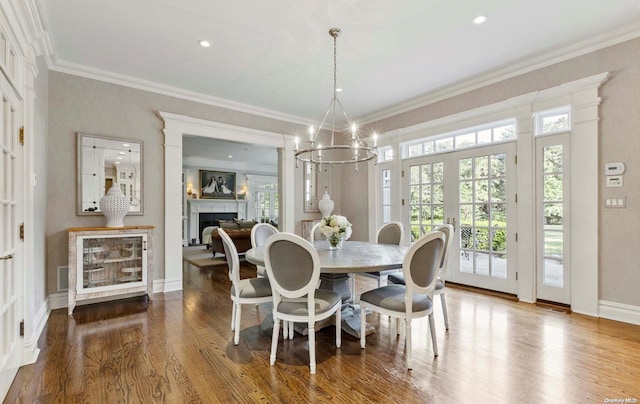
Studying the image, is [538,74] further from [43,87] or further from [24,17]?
[43,87]

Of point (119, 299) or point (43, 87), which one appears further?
point (119, 299)

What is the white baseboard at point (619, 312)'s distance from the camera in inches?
116

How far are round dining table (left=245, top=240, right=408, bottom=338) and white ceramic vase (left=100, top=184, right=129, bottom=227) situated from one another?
6.11ft

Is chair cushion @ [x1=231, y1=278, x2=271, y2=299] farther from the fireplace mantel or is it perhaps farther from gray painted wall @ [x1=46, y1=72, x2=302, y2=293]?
the fireplace mantel

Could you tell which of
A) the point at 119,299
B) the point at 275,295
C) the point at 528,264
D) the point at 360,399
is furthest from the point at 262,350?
the point at 528,264

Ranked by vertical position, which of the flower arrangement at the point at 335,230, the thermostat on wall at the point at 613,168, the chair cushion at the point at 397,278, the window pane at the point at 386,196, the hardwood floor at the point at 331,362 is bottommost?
the hardwood floor at the point at 331,362

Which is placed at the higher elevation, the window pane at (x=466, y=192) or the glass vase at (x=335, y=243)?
the window pane at (x=466, y=192)

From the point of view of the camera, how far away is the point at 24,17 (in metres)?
2.25

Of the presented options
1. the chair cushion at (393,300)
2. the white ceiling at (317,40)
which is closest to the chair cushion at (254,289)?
the chair cushion at (393,300)

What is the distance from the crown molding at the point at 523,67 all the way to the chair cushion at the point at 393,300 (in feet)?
9.93

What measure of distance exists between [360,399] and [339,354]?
0.57m

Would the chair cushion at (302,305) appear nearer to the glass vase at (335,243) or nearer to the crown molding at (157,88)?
the glass vase at (335,243)

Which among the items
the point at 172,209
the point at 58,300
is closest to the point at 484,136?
the point at 172,209

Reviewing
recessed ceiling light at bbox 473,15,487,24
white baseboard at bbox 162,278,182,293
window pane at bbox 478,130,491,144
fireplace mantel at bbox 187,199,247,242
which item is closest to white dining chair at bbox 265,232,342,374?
recessed ceiling light at bbox 473,15,487,24
